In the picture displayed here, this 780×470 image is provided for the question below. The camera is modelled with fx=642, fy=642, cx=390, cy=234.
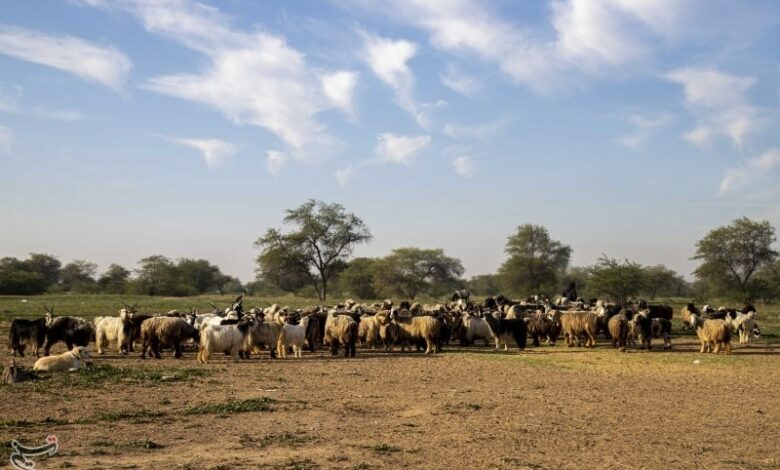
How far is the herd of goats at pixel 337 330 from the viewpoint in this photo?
18.0 metres

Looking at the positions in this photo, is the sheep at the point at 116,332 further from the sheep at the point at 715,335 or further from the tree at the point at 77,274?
the tree at the point at 77,274

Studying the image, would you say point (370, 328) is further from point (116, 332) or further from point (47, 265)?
point (47, 265)

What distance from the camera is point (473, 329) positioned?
23.4m

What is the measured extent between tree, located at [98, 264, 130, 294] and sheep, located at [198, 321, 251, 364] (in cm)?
5850

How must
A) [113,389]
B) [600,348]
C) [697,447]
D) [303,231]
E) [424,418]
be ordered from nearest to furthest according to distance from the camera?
[697,447]
[424,418]
[113,389]
[600,348]
[303,231]

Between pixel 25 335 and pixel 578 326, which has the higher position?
pixel 578 326

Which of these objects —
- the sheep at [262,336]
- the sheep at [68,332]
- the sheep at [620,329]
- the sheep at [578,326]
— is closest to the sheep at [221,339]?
the sheep at [262,336]

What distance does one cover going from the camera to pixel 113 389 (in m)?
12.2

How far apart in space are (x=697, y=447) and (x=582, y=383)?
17.8 feet

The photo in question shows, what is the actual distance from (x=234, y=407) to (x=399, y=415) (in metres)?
2.75

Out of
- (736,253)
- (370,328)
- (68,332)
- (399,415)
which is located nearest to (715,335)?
(370,328)

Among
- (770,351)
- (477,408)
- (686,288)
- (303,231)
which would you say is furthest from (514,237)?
(477,408)

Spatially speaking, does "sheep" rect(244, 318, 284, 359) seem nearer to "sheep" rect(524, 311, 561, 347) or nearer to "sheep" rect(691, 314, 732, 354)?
"sheep" rect(524, 311, 561, 347)

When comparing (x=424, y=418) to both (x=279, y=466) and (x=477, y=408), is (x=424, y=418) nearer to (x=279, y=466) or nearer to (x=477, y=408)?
(x=477, y=408)
